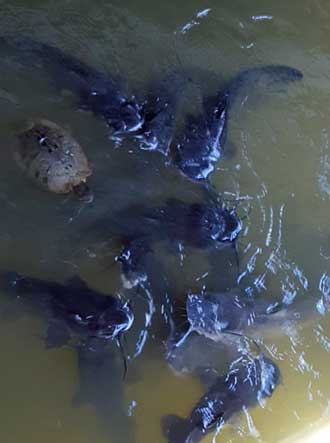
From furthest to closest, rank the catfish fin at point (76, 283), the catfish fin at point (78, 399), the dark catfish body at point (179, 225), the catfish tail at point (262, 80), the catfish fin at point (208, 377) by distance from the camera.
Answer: the catfish tail at point (262, 80) < the dark catfish body at point (179, 225) < the catfish fin at point (208, 377) < the catfish fin at point (76, 283) < the catfish fin at point (78, 399)

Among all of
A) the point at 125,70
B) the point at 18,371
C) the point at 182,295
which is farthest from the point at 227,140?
the point at 18,371

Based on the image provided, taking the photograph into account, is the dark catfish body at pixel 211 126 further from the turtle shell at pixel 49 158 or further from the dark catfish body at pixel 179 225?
the turtle shell at pixel 49 158

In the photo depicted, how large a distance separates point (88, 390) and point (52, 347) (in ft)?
1.01

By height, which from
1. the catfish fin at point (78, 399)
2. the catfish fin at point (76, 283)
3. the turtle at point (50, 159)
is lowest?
the catfish fin at point (78, 399)

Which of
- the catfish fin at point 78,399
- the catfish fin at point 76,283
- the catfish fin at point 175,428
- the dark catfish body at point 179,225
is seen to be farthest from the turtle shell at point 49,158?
the catfish fin at point 175,428

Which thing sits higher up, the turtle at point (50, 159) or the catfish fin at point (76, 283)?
the turtle at point (50, 159)

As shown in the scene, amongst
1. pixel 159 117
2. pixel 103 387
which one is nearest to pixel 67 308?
pixel 103 387

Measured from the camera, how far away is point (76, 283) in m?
3.28

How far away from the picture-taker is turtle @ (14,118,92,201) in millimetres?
3398

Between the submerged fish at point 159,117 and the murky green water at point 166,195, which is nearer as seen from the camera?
the murky green water at point 166,195

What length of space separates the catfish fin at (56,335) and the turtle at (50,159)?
32.1 inches

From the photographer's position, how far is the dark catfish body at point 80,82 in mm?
3785

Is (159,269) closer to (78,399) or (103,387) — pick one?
(103,387)

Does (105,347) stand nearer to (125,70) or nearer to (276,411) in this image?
(276,411)
